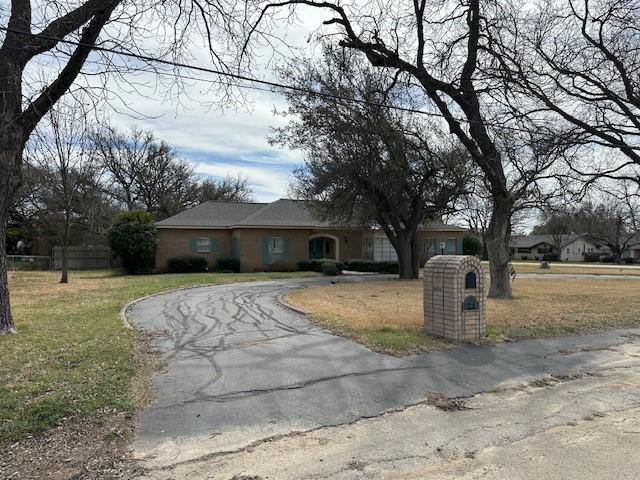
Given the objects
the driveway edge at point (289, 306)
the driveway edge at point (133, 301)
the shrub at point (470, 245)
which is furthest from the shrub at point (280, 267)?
the shrub at point (470, 245)

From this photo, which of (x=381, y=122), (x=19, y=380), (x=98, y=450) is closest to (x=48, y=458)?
(x=98, y=450)

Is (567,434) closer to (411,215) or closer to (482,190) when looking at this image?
(482,190)

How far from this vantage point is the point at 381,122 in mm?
21188

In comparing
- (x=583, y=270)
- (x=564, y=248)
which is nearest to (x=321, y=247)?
(x=583, y=270)

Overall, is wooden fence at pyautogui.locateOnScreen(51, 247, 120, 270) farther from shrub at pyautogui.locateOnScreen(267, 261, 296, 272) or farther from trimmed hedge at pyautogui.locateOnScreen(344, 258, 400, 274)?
trimmed hedge at pyautogui.locateOnScreen(344, 258, 400, 274)

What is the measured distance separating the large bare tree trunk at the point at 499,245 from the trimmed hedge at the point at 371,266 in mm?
15452

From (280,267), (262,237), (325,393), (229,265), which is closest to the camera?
(325,393)

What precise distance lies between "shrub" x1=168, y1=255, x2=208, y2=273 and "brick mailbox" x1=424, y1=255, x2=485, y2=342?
23225mm

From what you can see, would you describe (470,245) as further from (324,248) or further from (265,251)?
(265,251)

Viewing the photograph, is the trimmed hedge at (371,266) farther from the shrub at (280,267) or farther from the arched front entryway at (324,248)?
the shrub at (280,267)

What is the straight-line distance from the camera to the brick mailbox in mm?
8898

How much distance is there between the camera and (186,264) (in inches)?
1195

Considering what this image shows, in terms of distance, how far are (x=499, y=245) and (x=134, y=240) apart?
66.3ft

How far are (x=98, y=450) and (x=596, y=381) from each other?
6150 mm
